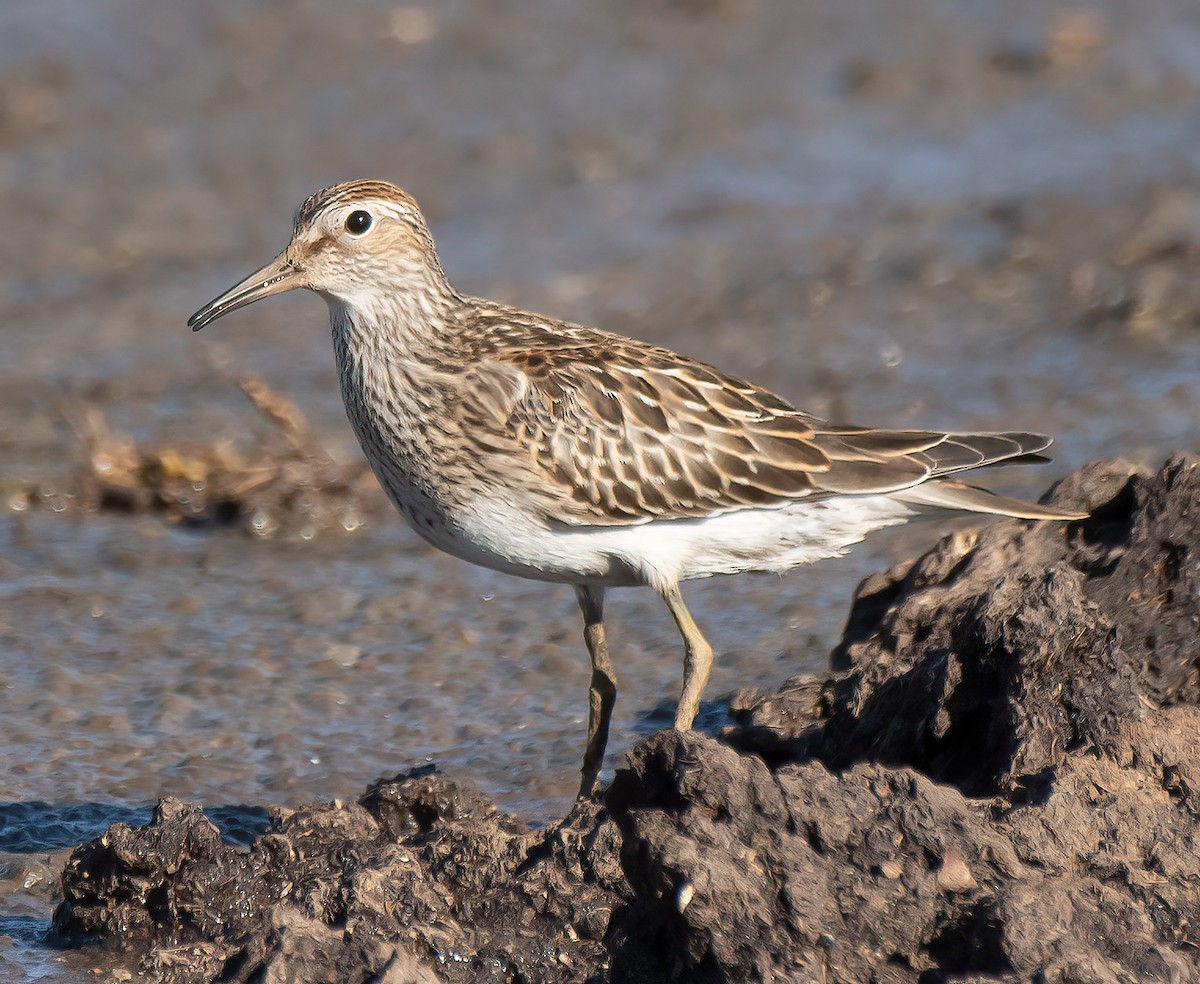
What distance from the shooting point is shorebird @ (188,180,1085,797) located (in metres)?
6.28

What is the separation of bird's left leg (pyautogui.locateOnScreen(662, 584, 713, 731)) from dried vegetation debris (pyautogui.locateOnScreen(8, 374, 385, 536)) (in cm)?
301

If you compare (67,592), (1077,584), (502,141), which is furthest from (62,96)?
(1077,584)

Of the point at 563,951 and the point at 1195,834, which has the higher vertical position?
the point at 1195,834

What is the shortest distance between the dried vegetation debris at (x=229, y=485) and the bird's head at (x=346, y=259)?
7.69 ft

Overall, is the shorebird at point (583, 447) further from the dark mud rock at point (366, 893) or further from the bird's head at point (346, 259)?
the dark mud rock at point (366, 893)

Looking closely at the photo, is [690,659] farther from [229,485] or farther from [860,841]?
[229,485]

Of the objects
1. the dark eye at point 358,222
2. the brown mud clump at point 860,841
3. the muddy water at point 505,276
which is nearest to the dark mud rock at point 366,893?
the brown mud clump at point 860,841

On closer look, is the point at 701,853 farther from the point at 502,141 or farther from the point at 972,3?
the point at 972,3

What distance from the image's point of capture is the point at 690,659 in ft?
21.5

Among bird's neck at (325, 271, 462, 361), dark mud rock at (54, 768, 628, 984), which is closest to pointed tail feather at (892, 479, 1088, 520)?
bird's neck at (325, 271, 462, 361)

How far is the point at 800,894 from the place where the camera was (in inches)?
161

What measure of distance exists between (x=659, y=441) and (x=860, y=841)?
99.1 inches

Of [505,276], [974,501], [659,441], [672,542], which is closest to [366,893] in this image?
[672,542]

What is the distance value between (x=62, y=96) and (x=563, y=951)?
1188 centimetres
